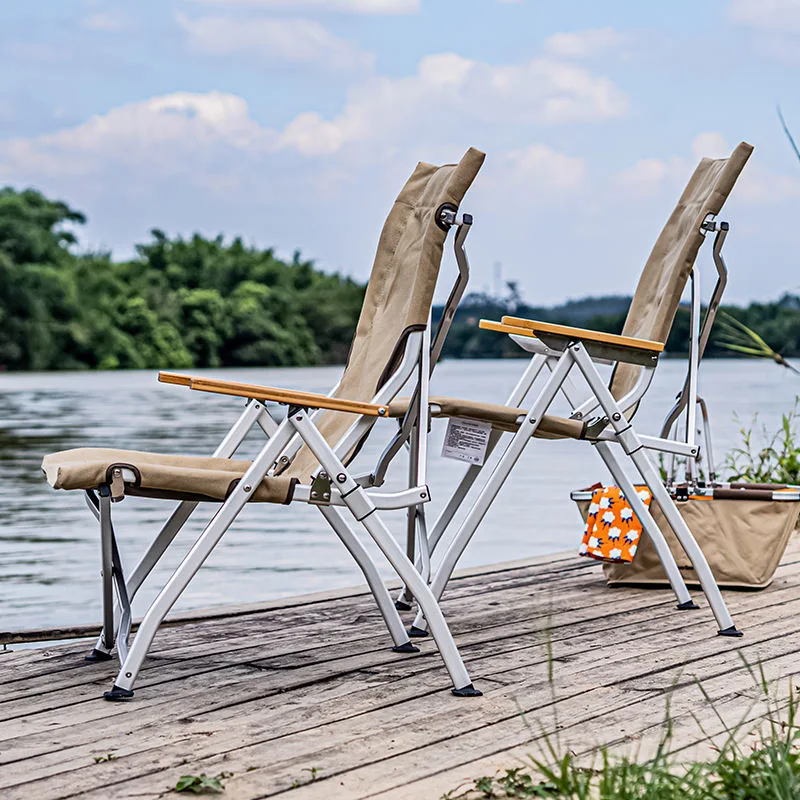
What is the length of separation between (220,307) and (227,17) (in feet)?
58.7

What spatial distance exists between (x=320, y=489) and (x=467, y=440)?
30.2 inches

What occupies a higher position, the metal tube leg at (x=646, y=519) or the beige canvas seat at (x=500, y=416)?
the beige canvas seat at (x=500, y=416)

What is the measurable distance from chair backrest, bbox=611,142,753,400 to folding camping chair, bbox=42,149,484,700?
0.78m

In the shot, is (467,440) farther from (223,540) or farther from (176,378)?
(223,540)

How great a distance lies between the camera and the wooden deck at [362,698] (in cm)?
226

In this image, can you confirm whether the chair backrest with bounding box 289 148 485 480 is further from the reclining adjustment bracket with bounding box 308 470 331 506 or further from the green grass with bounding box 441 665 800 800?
the green grass with bounding box 441 665 800 800

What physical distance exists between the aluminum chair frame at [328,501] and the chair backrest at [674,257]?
0.81 m

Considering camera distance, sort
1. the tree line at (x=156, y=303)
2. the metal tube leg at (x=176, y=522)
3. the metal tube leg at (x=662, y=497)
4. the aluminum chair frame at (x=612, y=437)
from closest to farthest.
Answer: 1. the metal tube leg at (x=176, y=522)
2. the aluminum chair frame at (x=612, y=437)
3. the metal tube leg at (x=662, y=497)
4. the tree line at (x=156, y=303)

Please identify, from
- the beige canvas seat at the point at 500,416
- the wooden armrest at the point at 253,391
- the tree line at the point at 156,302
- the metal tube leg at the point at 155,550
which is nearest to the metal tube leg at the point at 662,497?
the beige canvas seat at the point at 500,416

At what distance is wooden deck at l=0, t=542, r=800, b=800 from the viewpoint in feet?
7.41

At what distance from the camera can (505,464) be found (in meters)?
3.28

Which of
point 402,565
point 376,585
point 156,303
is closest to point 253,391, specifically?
point 402,565

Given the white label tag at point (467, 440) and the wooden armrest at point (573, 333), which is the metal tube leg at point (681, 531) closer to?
the wooden armrest at point (573, 333)

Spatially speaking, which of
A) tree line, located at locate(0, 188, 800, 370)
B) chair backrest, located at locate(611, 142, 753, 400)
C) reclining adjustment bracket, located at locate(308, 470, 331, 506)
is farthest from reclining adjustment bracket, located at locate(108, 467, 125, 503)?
tree line, located at locate(0, 188, 800, 370)
